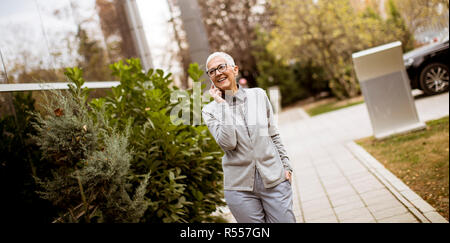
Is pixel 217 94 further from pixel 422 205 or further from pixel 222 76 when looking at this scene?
pixel 422 205

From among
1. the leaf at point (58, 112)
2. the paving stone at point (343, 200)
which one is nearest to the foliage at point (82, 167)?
the leaf at point (58, 112)

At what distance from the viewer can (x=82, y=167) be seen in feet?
12.7

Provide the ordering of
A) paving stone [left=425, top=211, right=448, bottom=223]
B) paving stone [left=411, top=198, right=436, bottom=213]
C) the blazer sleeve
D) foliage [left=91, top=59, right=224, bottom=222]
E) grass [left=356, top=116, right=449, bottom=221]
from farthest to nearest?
grass [left=356, top=116, right=449, bottom=221] → foliage [left=91, top=59, right=224, bottom=222] → paving stone [left=411, top=198, right=436, bottom=213] → paving stone [left=425, top=211, right=448, bottom=223] → the blazer sleeve

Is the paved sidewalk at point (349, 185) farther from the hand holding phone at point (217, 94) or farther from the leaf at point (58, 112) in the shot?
the leaf at point (58, 112)

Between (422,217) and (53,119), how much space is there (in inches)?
150

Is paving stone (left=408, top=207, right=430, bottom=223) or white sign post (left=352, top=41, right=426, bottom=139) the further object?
white sign post (left=352, top=41, right=426, bottom=139)

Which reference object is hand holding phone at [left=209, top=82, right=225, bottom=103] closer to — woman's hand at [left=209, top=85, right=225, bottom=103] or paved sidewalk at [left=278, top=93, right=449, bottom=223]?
woman's hand at [left=209, top=85, right=225, bottom=103]

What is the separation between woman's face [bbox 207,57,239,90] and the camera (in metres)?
2.71

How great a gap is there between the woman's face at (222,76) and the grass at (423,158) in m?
2.97

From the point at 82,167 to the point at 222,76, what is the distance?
6.38 feet

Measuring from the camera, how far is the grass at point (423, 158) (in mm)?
4898

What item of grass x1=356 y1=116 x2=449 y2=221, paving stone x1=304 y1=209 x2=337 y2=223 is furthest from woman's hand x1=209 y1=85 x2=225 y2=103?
grass x1=356 y1=116 x2=449 y2=221

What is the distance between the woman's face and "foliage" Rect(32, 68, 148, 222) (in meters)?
1.47

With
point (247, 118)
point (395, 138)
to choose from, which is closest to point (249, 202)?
point (247, 118)
